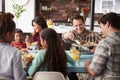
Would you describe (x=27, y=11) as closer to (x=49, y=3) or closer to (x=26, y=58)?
(x=49, y=3)

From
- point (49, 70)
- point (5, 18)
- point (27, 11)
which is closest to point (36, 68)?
point (49, 70)

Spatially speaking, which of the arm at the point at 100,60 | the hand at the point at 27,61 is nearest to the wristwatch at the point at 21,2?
the hand at the point at 27,61

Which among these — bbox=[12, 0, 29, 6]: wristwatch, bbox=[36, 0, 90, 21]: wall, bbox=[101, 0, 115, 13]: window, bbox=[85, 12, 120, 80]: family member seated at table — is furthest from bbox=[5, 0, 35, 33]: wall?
bbox=[85, 12, 120, 80]: family member seated at table

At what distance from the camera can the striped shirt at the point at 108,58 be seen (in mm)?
2359

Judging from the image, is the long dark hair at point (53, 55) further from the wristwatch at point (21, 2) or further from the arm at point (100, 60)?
the wristwatch at point (21, 2)

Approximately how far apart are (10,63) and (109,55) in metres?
0.88

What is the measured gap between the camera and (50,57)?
2432 mm

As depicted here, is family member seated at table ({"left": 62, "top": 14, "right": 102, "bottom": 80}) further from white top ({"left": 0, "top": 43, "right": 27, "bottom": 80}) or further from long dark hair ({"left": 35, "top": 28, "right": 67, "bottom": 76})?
white top ({"left": 0, "top": 43, "right": 27, "bottom": 80})

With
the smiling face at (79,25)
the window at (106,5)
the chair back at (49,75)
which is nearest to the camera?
the chair back at (49,75)

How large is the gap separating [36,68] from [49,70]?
0.12 m

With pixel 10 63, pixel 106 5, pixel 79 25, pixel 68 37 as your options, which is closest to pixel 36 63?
pixel 10 63

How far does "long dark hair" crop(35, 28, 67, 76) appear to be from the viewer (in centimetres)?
242

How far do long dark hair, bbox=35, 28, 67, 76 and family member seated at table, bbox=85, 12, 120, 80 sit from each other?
0.87 feet

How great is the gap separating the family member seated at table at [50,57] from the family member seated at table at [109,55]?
0.28m
